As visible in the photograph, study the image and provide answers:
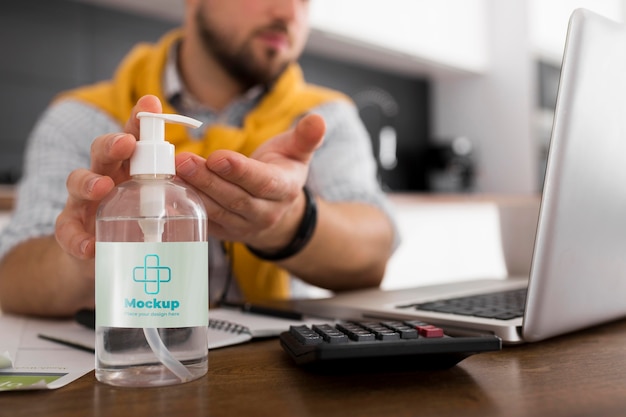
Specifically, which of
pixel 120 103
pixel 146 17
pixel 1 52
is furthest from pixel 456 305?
pixel 146 17

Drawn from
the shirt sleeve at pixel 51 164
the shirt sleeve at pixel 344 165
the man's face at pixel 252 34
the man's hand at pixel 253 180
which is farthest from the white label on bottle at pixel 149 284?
the man's face at pixel 252 34

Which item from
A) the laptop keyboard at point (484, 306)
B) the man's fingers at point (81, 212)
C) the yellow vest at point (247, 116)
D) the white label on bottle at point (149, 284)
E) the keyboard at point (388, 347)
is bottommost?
the laptop keyboard at point (484, 306)

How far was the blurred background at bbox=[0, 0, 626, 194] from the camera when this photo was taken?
3.12 m

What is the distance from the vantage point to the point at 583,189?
19.8 inches

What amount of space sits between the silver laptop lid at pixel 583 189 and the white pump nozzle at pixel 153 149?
0.27m

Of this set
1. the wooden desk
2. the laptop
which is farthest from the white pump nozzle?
the laptop

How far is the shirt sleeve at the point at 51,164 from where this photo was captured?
3.27ft

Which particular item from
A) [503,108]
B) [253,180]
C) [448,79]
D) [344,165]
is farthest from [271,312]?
[448,79]

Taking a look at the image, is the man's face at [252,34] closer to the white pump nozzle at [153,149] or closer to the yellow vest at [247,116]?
the yellow vest at [247,116]

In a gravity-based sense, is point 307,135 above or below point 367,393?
above

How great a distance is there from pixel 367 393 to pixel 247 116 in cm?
100

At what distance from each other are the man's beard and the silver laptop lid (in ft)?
2.80

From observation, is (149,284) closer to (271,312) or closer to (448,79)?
(271,312)

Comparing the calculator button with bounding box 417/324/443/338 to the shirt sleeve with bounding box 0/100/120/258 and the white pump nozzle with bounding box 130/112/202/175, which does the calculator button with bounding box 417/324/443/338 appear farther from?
the shirt sleeve with bounding box 0/100/120/258
